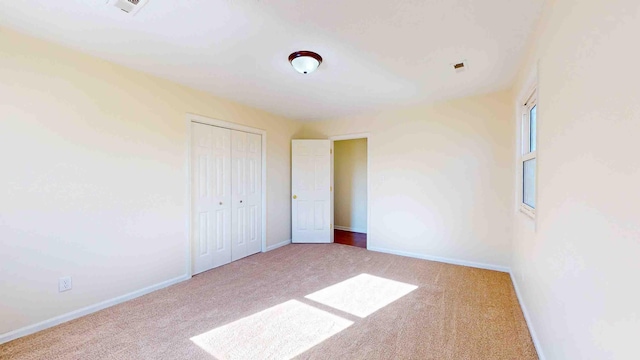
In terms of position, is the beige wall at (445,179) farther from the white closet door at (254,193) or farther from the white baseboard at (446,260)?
the white closet door at (254,193)

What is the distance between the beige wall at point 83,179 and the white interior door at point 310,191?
199 cm

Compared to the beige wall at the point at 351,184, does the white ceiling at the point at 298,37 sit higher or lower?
higher

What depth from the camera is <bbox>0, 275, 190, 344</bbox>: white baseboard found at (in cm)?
191

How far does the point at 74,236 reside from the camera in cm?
220

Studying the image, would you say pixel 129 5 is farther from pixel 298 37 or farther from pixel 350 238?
pixel 350 238

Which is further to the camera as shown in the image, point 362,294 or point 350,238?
point 350,238

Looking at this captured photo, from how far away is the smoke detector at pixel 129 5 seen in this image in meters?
1.57

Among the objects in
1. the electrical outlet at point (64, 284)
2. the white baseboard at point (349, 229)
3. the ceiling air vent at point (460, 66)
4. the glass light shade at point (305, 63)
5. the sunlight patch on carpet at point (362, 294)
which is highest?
the ceiling air vent at point (460, 66)

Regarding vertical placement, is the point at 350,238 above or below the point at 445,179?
below

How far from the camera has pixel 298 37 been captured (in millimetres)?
1953

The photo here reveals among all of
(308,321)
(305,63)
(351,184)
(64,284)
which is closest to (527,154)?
(305,63)

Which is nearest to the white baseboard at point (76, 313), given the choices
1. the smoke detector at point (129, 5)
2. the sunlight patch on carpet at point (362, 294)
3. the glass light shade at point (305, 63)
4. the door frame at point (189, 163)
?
the door frame at point (189, 163)

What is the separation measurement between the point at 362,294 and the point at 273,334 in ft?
3.42

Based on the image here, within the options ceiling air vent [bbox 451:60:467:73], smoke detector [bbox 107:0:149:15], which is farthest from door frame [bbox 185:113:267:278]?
ceiling air vent [bbox 451:60:467:73]
